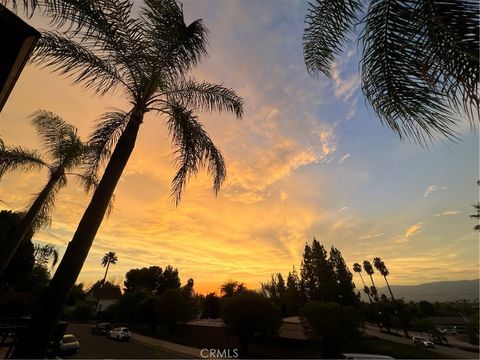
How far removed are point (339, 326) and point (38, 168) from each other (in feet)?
75.8

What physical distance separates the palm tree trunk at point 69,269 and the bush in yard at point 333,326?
21662mm

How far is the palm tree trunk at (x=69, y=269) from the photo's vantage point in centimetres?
383

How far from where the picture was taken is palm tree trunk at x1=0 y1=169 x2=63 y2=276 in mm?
9333

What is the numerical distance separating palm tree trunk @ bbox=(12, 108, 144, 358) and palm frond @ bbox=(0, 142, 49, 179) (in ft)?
29.1

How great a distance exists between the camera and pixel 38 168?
11570 millimetres

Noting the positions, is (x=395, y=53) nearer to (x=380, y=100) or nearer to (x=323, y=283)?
(x=380, y=100)

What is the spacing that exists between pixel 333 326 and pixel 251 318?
691 centimetres

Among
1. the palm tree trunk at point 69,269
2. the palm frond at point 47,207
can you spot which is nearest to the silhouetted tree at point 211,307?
the palm frond at point 47,207

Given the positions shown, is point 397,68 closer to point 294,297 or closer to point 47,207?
point 47,207

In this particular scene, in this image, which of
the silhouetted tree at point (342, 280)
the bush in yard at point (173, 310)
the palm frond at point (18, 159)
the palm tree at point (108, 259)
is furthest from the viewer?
the palm tree at point (108, 259)

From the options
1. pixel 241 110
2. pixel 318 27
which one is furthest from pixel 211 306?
pixel 318 27

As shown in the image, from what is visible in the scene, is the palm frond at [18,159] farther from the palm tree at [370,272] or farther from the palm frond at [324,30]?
the palm tree at [370,272]
